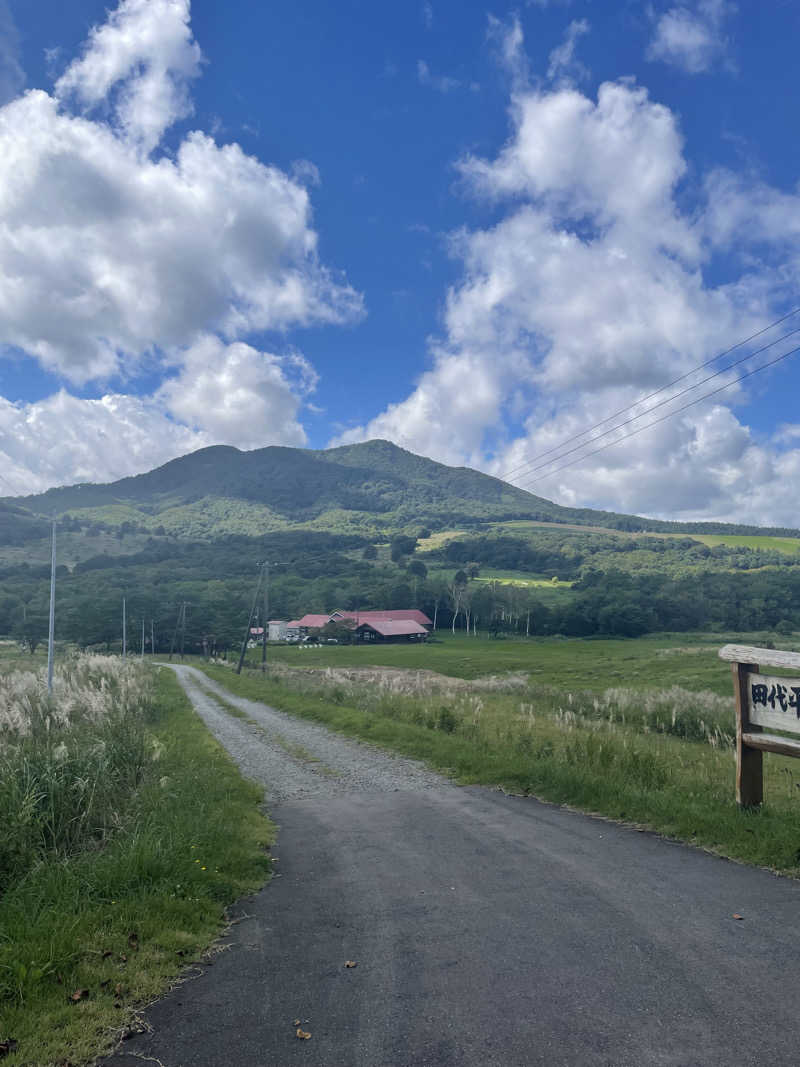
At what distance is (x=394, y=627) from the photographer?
110 meters

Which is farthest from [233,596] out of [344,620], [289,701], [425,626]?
[289,701]

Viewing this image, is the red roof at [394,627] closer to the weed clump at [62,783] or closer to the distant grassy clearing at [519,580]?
the distant grassy clearing at [519,580]

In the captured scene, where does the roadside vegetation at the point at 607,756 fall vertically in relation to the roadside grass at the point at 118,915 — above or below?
below

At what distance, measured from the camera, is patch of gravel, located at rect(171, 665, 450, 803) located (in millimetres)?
11211

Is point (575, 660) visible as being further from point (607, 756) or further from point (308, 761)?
point (607, 756)

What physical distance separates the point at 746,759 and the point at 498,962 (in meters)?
5.06

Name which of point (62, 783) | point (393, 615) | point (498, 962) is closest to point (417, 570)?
point (393, 615)

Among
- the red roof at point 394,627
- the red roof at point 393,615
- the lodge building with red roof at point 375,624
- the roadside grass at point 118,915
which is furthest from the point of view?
the red roof at point 393,615

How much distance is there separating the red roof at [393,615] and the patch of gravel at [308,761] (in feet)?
307

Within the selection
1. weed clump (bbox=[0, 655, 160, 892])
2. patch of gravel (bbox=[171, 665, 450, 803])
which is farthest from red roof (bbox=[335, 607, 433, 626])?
weed clump (bbox=[0, 655, 160, 892])

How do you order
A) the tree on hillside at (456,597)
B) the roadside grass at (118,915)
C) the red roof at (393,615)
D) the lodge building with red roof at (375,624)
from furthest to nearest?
the tree on hillside at (456,597), the red roof at (393,615), the lodge building with red roof at (375,624), the roadside grass at (118,915)

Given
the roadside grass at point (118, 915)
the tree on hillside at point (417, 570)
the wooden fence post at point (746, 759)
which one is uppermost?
the tree on hillside at point (417, 570)

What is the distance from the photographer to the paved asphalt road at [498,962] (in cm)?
362

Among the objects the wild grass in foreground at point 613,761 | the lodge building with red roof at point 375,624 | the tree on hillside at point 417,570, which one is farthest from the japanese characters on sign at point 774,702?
the tree on hillside at point 417,570
